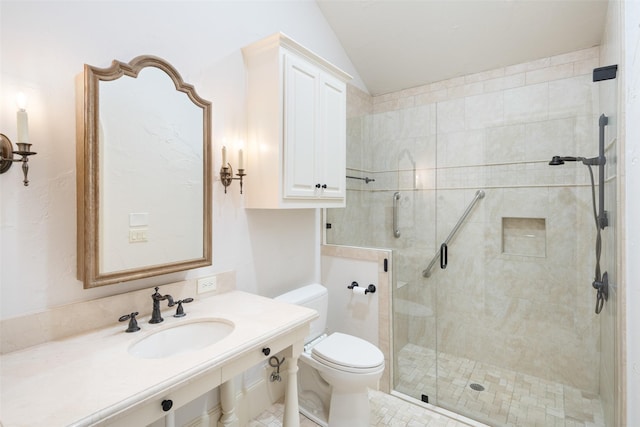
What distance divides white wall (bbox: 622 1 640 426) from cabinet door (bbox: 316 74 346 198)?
142cm

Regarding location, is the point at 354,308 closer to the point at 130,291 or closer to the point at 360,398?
the point at 360,398

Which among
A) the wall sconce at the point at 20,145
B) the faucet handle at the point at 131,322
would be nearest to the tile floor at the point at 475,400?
the faucet handle at the point at 131,322

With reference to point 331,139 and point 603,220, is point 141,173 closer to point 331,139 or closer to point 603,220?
point 331,139

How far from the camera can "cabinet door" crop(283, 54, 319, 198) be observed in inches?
69.7

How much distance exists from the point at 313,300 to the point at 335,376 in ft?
1.64

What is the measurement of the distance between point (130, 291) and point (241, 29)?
157 centimetres

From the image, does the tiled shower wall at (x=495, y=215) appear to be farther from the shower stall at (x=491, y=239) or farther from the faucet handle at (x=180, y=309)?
the faucet handle at (x=180, y=309)

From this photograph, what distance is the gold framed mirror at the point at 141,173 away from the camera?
3.98 ft

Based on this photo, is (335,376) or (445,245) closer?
(335,376)

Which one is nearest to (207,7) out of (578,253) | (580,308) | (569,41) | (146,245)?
(146,245)

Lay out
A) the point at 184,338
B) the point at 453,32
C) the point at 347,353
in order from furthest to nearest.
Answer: the point at 453,32 < the point at 347,353 < the point at 184,338

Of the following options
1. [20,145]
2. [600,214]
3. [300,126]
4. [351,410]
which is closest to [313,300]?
[351,410]

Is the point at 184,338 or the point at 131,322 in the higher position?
the point at 131,322

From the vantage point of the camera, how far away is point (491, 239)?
2.28 meters
